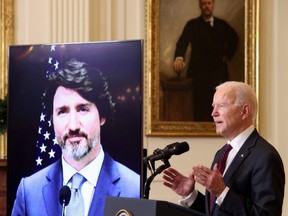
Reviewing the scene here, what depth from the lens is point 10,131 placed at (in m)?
5.02

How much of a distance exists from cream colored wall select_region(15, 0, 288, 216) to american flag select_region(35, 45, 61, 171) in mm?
3292

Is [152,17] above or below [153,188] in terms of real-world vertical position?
above

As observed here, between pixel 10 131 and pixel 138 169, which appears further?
pixel 10 131

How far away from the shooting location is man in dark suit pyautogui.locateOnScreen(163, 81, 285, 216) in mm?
3812

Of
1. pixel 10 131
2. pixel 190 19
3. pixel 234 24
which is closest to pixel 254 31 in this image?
pixel 234 24

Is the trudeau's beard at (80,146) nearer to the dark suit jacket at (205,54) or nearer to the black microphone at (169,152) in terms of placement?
the black microphone at (169,152)

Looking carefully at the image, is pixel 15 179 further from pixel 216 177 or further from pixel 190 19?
pixel 190 19

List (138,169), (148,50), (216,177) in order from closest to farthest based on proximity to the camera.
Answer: (216,177) < (138,169) < (148,50)

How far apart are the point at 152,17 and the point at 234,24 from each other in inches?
42.9

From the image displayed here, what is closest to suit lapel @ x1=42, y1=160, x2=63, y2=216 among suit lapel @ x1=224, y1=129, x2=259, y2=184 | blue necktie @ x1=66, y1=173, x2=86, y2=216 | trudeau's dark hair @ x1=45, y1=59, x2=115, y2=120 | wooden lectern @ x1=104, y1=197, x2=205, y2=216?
blue necktie @ x1=66, y1=173, x2=86, y2=216

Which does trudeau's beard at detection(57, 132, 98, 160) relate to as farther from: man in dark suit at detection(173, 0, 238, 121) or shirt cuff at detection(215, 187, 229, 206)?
man in dark suit at detection(173, 0, 238, 121)

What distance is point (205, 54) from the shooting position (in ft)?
28.2

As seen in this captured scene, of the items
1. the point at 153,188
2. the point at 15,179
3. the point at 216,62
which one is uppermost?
the point at 216,62

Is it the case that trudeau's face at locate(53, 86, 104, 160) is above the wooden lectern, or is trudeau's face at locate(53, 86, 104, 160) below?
above
